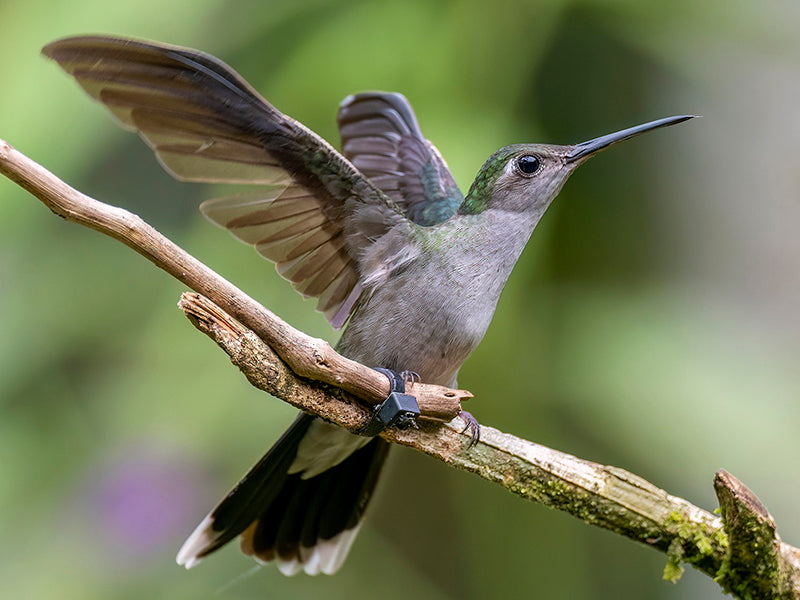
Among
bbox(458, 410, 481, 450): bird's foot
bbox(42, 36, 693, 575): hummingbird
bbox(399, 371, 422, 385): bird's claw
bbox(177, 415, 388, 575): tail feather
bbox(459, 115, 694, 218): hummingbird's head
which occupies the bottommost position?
bbox(177, 415, 388, 575): tail feather

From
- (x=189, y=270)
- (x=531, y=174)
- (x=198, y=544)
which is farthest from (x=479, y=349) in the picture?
(x=189, y=270)

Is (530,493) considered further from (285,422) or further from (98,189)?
(98,189)

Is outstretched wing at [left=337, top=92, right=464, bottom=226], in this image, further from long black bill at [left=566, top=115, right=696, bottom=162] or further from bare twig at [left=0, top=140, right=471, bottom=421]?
bare twig at [left=0, top=140, right=471, bottom=421]

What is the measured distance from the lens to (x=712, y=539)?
1.12m

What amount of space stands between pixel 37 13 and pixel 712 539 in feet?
6.15

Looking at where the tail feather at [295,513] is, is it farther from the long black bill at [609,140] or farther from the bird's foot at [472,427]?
the long black bill at [609,140]

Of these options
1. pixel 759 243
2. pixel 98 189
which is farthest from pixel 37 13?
pixel 759 243

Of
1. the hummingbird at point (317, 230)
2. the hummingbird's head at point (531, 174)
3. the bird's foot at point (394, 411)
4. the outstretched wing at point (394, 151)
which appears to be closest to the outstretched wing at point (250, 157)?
the hummingbird at point (317, 230)

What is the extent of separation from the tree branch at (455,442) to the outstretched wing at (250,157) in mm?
245

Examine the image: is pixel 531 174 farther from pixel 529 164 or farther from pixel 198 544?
pixel 198 544

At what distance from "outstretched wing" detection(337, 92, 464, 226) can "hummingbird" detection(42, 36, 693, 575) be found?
33 cm

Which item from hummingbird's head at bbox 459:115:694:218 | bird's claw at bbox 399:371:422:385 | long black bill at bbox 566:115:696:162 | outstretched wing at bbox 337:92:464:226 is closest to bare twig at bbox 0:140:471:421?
bird's claw at bbox 399:371:422:385

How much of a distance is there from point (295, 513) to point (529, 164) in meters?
0.75

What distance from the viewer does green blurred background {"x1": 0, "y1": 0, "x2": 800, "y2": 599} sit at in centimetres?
182
